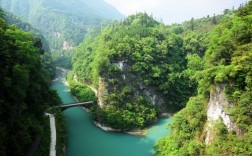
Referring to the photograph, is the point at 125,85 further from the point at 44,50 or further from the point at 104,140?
the point at 44,50

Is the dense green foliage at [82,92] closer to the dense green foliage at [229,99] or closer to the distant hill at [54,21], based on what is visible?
the dense green foliage at [229,99]

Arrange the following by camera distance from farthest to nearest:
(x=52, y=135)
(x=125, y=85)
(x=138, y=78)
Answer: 1. (x=138, y=78)
2. (x=125, y=85)
3. (x=52, y=135)

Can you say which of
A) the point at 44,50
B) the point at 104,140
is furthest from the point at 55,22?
the point at 104,140

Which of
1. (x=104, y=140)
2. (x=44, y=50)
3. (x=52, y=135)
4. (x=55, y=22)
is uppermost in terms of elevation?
(x=55, y=22)

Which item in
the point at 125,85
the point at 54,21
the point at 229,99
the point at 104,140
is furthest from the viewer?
the point at 54,21

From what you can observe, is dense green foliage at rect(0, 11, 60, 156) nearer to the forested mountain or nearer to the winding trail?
the winding trail

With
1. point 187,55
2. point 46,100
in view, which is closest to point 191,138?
point 46,100

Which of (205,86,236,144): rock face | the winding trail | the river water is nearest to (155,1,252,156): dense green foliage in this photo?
(205,86,236,144): rock face
